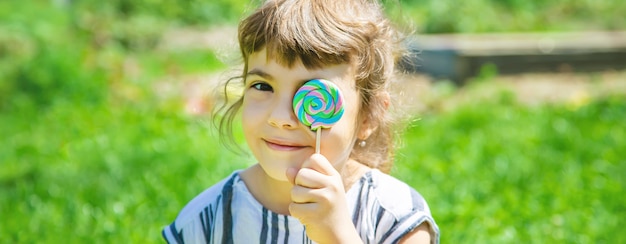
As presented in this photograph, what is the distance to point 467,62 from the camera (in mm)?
6352

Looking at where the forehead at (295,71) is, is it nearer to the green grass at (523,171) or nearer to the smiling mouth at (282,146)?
the smiling mouth at (282,146)

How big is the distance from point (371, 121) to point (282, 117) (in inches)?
14.2

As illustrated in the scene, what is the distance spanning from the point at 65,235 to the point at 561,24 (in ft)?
19.6

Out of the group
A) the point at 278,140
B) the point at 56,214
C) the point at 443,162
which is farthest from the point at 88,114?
the point at 278,140

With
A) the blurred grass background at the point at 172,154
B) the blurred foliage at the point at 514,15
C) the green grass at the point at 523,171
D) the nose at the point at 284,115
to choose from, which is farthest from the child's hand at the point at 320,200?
the blurred foliage at the point at 514,15

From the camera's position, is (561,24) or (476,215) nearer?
(476,215)

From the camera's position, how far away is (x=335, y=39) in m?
2.02

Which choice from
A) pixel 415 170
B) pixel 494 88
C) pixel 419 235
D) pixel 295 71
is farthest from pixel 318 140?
pixel 494 88

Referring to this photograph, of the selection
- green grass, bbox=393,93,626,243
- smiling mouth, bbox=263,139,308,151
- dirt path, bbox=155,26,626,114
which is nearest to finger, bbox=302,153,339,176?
smiling mouth, bbox=263,139,308,151

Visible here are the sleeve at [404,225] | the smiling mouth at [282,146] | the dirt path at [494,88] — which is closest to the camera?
the smiling mouth at [282,146]

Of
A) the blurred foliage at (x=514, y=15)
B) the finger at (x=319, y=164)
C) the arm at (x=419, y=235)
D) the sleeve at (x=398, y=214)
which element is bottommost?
the arm at (x=419, y=235)

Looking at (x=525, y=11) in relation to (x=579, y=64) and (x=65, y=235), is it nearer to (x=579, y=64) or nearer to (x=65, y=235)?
(x=579, y=64)

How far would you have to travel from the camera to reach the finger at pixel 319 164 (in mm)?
1900

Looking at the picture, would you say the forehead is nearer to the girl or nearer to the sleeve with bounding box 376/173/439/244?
the girl
